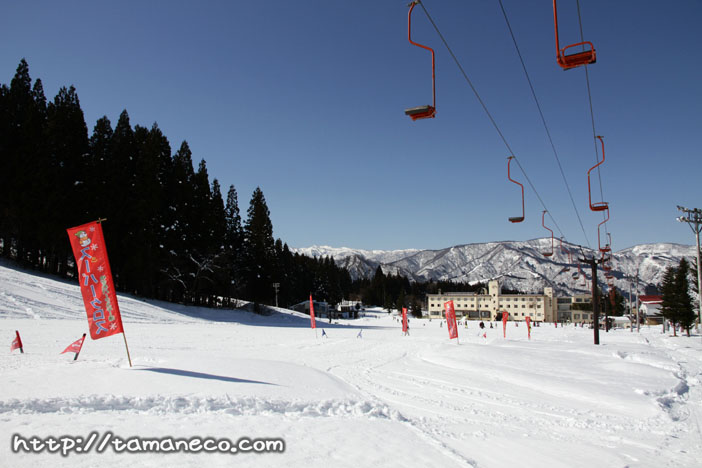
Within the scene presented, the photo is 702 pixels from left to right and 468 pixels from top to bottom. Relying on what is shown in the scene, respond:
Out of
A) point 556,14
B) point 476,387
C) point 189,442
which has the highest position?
point 556,14

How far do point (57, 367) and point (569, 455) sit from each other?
10278mm

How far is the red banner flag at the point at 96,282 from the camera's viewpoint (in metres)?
9.61

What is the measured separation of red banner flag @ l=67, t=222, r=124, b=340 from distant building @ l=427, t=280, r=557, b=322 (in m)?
108

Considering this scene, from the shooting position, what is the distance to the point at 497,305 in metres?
119

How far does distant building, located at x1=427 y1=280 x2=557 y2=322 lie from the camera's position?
376 feet

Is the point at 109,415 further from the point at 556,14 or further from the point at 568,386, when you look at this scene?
the point at 568,386

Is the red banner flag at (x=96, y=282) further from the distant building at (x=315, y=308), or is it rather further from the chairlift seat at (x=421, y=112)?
the distant building at (x=315, y=308)

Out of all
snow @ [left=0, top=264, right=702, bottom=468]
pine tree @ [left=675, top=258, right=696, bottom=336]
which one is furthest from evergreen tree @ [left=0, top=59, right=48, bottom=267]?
pine tree @ [left=675, top=258, right=696, bottom=336]

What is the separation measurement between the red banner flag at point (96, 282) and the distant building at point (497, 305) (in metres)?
108

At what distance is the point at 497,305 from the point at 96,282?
398ft

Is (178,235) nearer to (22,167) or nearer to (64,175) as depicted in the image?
(64,175)

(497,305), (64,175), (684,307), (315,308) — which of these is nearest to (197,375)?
(64,175)

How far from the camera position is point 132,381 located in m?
7.98

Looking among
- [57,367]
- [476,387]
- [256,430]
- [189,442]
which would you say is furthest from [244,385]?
[476,387]
